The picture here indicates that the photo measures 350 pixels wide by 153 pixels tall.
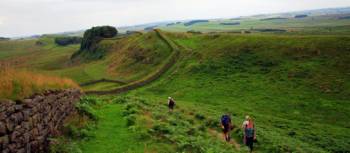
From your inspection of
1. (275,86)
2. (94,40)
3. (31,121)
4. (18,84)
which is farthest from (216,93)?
(94,40)

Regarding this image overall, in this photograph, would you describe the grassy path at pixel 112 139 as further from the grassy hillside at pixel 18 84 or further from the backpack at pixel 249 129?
the backpack at pixel 249 129

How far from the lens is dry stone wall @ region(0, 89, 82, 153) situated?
11.6m

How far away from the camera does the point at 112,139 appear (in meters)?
17.8

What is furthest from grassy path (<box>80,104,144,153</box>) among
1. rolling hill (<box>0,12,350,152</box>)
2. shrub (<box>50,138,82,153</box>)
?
shrub (<box>50,138,82,153</box>)

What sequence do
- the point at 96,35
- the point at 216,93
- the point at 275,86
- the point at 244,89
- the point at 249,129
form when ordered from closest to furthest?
1. the point at 249,129
2. the point at 275,86
3. the point at 244,89
4. the point at 216,93
5. the point at 96,35

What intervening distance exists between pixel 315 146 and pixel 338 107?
47.3ft

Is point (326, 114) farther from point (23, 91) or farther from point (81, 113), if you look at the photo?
point (23, 91)

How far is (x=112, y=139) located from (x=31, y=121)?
5.13m

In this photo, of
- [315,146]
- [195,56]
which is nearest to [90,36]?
[195,56]

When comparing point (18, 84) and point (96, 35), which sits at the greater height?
point (18, 84)

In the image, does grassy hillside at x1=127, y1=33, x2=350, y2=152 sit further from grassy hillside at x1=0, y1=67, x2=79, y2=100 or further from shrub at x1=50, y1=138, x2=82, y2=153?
grassy hillside at x1=0, y1=67, x2=79, y2=100

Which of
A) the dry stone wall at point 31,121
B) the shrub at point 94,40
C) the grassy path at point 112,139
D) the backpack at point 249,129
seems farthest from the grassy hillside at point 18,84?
the shrub at point 94,40

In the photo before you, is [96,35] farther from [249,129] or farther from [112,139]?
[112,139]

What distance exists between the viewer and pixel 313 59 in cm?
5650
